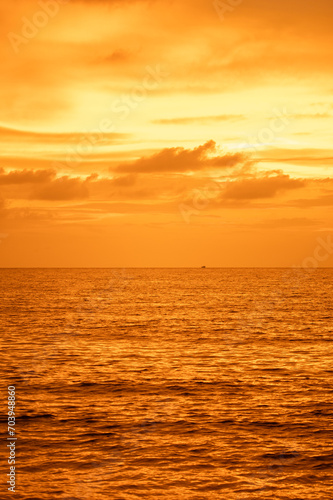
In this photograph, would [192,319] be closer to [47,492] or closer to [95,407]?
[95,407]

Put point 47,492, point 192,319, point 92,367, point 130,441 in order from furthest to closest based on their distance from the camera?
point 192,319 < point 92,367 < point 130,441 < point 47,492

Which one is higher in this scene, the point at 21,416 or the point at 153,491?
the point at 21,416

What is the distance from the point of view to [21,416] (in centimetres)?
2645

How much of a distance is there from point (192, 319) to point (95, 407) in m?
46.5

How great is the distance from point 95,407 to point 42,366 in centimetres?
1151

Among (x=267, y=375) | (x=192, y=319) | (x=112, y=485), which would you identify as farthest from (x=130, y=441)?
(x=192, y=319)

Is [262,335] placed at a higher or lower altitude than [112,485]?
higher

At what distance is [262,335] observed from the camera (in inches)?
2221

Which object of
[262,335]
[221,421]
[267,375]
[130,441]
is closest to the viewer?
[130,441]

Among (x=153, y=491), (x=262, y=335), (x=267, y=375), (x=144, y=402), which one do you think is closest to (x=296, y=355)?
(x=267, y=375)

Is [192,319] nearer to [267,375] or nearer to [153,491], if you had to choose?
[267,375]

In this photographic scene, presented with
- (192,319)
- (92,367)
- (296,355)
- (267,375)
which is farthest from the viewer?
(192,319)

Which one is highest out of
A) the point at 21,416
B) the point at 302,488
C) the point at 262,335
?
the point at 262,335

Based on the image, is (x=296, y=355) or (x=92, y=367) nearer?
(x=92, y=367)
